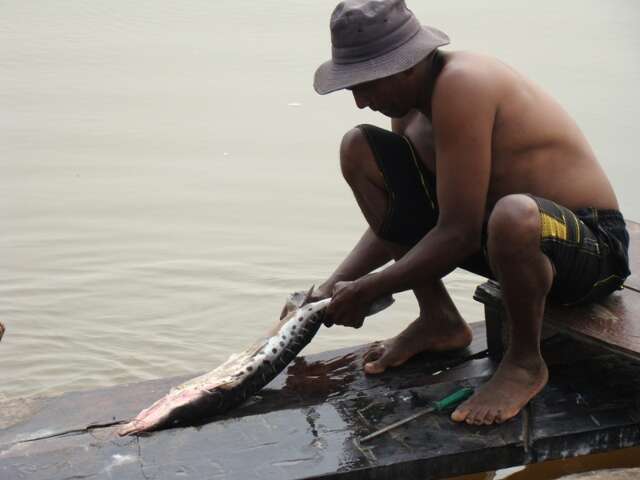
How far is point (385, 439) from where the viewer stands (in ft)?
11.2

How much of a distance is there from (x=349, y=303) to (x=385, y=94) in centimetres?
78

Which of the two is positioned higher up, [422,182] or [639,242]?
[422,182]

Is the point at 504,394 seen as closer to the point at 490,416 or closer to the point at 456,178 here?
the point at 490,416

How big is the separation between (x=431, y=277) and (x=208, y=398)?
908 mm

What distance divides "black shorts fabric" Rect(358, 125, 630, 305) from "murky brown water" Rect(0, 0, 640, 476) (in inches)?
71.3

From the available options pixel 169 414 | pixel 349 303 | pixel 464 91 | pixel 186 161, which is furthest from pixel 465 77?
pixel 186 161

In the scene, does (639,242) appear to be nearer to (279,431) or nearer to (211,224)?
(279,431)

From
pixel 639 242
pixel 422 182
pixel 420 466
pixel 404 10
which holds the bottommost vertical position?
pixel 420 466

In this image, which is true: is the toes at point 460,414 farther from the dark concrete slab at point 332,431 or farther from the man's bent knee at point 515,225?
the man's bent knee at point 515,225

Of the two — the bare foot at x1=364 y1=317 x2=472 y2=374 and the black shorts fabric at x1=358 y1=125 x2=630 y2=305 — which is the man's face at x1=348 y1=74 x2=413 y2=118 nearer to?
the black shorts fabric at x1=358 y1=125 x2=630 y2=305

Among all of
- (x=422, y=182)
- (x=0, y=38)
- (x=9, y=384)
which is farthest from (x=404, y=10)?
(x=0, y=38)

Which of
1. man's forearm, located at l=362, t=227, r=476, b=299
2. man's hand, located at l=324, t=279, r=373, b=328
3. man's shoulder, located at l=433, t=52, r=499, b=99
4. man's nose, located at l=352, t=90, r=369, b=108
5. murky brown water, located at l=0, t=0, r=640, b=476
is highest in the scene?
man's shoulder, located at l=433, t=52, r=499, b=99

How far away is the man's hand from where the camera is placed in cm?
366

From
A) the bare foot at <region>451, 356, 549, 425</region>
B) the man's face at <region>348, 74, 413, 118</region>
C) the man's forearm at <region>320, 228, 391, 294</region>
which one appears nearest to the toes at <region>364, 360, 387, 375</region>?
the man's forearm at <region>320, 228, 391, 294</region>
